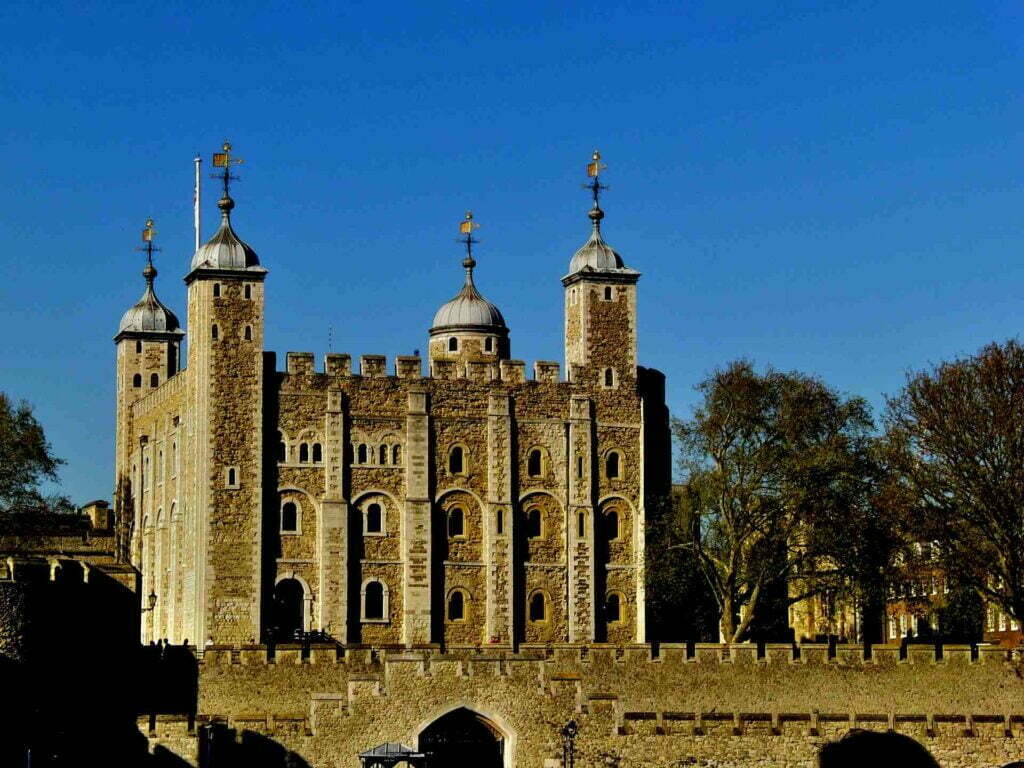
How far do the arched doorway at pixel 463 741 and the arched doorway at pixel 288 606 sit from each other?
69.9ft

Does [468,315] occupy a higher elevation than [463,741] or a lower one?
higher

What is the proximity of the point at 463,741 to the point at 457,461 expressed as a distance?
24402mm

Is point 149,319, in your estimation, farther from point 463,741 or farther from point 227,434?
point 463,741

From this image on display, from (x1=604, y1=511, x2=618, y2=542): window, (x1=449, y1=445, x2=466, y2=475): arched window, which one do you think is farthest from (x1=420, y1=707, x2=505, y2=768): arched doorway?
(x1=604, y1=511, x2=618, y2=542): window

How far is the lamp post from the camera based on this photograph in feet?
198

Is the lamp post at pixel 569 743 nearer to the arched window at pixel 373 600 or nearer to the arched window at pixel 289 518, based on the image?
the arched window at pixel 373 600

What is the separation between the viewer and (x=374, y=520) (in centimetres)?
8494

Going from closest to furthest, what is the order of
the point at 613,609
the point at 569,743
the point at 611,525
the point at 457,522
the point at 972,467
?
the point at 569,743 < the point at 972,467 < the point at 457,522 < the point at 613,609 < the point at 611,525

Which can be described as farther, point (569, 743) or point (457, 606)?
point (457, 606)

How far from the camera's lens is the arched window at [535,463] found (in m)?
86.6

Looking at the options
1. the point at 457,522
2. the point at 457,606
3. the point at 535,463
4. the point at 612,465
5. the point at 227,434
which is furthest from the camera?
the point at 612,465

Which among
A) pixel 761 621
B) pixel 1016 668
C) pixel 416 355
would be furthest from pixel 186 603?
pixel 1016 668

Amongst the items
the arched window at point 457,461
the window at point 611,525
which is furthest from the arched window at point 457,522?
the window at point 611,525

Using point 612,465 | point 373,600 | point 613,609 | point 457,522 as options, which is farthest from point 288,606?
point 612,465
